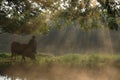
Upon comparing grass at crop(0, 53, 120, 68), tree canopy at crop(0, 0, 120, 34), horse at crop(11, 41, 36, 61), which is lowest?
grass at crop(0, 53, 120, 68)

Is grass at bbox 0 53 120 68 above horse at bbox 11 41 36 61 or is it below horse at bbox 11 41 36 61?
below

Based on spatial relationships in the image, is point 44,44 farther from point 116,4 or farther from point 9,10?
point 116,4

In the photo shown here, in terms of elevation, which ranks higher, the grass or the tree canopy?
the tree canopy

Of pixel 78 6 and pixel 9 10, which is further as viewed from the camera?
pixel 9 10

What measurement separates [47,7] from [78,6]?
25.4 ft

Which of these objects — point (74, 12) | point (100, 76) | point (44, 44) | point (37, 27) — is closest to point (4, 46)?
point (44, 44)

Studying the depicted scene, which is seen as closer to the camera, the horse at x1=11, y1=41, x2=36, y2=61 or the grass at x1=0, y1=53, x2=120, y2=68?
the grass at x1=0, y1=53, x2=120, y2=68

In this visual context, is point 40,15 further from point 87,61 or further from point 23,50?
point 87,61

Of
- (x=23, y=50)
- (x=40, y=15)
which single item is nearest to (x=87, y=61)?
(x=23, y=50)

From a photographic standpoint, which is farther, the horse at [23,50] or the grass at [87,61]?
the horse at [23,50]

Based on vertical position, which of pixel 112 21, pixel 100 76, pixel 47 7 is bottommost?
pixel 100 76

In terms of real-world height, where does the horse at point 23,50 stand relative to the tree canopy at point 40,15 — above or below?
below

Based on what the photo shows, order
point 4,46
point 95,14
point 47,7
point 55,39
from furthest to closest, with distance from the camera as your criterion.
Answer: point 55,39 → point 4,46 → point 47,7 → point 95,14

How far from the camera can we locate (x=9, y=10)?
92.8 ft
